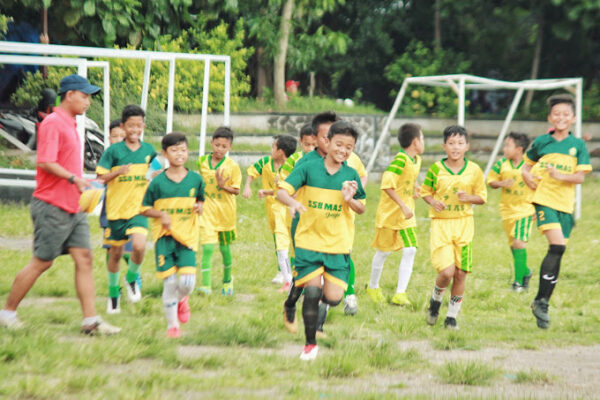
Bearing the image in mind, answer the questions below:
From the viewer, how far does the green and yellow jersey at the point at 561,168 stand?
7746 millimetres

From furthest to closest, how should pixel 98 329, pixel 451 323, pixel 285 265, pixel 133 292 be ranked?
1. pixel 285 265
2. pixel 133 292
3. pixel 451 323
4. pixel 98 329

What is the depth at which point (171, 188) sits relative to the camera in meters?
6.76

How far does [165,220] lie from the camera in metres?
6.55

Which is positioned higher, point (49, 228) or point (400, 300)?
point (49, 228)

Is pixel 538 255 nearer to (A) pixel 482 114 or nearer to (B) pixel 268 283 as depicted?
(B) pixel 268 283

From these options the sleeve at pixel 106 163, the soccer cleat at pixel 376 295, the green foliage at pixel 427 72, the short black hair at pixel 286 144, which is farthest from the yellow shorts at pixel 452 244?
the green foliage at pixel 427 72

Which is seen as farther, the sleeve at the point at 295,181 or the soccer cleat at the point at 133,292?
the soccer cleat at the point at 133,292

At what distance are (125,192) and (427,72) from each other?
55.2 feet

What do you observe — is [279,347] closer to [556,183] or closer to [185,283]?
[185,283]

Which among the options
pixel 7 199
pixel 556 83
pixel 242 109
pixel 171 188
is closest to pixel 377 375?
pixel 171 188

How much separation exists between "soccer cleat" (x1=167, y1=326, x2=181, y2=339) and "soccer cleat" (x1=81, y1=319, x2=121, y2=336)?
391 mm

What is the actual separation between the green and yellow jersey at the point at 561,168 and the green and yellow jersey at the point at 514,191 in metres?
2.03

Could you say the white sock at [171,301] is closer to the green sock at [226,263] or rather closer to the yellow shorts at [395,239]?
the green sock at [226,263]

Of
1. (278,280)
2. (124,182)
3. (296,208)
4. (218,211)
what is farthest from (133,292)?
(296,208)
